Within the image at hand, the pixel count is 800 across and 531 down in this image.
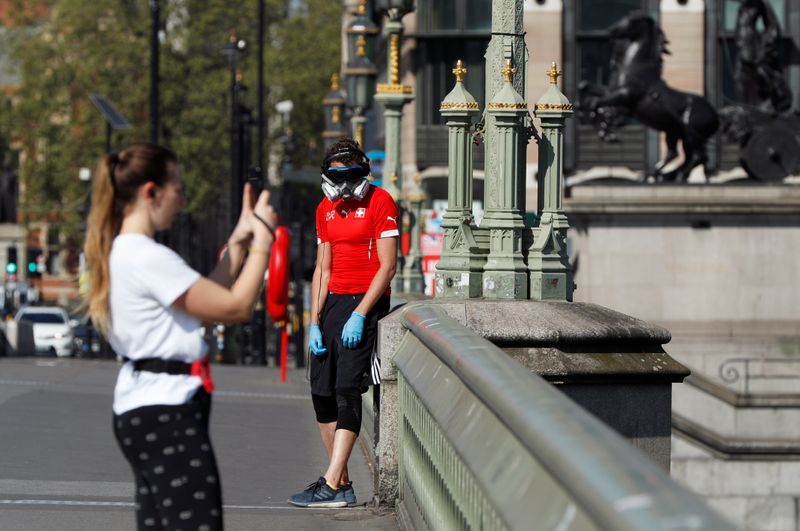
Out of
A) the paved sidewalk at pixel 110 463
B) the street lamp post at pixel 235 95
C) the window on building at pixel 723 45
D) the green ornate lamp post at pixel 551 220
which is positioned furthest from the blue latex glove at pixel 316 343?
the window on building at pixel 723 45

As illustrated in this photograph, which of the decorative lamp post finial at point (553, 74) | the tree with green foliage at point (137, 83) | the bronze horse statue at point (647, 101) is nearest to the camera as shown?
the decorative lamp post finial at point (553, 74)

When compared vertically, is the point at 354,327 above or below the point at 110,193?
below

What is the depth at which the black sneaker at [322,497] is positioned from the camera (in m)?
9.76

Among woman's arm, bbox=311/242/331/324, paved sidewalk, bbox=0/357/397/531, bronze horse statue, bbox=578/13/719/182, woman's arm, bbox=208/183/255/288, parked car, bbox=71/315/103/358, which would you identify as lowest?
parked car, bbox=71/315/103/358

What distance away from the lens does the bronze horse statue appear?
3341cm

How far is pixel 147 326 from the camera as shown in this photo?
544 centimetres

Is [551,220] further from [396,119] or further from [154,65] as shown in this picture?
[154,65]

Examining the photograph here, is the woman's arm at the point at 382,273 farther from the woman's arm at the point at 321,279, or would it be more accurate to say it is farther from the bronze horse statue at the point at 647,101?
the bronze horse statue at the point at 647,101

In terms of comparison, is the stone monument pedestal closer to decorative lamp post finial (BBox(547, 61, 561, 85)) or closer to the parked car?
decorative lamp post finial (BBox(547, 61, 561, 85))

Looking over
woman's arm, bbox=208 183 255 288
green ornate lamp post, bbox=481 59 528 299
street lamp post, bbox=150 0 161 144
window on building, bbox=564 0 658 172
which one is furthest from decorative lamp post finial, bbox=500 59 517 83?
window on building, bbox=564 0 658 172

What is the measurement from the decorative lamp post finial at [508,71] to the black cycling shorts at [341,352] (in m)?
1.41

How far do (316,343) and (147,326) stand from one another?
14.5 feet

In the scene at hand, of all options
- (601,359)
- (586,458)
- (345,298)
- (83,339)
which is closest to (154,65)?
(83,339)

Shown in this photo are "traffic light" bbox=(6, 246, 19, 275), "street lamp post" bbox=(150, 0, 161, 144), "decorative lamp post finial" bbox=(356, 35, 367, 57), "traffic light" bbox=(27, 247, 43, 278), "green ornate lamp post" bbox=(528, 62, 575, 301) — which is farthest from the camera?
"traffic light" bbox=(27, 247, 43, 278)
